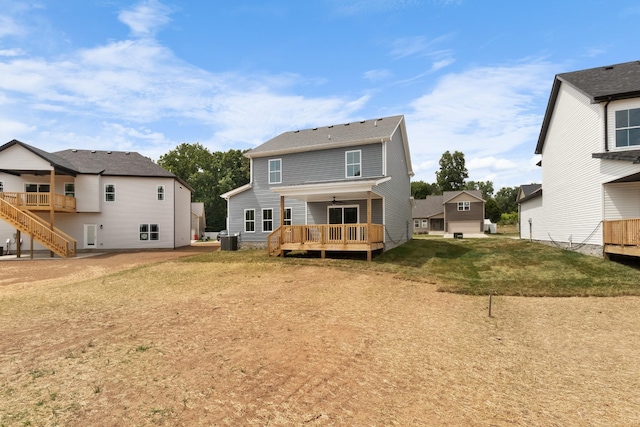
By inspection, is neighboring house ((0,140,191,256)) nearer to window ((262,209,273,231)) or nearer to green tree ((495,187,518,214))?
window ((262,209,273,231))

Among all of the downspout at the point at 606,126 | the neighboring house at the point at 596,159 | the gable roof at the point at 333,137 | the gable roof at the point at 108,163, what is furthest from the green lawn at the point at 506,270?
the gable roof at the point at 108,163

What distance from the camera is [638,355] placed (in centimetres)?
581

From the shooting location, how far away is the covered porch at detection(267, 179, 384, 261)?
16.3m

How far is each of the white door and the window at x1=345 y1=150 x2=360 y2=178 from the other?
20784mm

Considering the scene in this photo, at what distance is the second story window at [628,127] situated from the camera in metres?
14.1

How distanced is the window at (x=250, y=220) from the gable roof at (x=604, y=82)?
18.9 metres

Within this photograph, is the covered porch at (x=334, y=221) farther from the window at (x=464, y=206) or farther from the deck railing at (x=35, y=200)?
the window at (x=464, y=206)

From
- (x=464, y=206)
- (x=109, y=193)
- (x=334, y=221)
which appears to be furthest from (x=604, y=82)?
(x=109, y=193)

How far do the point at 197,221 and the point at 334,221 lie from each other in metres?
32.1

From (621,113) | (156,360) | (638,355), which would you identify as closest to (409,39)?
(621,113)

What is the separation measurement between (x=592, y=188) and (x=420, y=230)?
39935 millimetres

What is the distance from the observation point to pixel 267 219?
2188cm

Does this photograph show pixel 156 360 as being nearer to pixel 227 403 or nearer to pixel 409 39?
pixel 227 403

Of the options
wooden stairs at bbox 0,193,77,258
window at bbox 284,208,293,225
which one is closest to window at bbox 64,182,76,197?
wooden stairs at bbox 0,193,77,258
